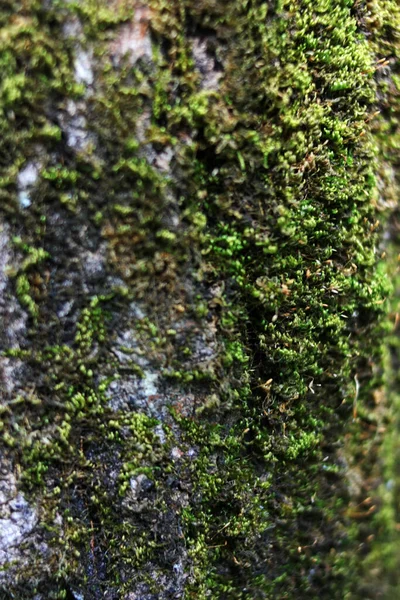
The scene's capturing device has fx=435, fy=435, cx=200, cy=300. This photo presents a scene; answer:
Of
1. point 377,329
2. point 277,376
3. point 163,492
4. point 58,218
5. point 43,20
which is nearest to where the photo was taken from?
point 43,20

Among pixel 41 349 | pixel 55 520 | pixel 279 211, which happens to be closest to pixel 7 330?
pixel 41 349

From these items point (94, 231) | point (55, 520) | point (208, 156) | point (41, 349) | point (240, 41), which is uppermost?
point (240, 41)

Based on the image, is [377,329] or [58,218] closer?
[58,218]

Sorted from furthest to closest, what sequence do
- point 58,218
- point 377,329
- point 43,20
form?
point 377,329 → point 58,218 → point 43,20

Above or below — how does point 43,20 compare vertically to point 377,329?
above

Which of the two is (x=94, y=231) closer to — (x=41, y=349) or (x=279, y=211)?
(x=41, y=349)

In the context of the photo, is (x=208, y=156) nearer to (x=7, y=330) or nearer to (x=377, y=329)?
(x=7, y=330)
